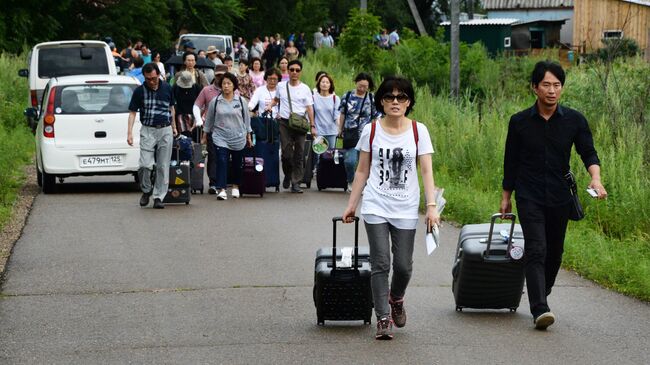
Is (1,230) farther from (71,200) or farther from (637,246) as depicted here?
(637,246)

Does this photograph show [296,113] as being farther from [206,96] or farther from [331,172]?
[206,96]

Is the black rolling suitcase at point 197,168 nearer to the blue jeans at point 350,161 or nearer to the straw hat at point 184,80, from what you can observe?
the straw hat at point 184,80

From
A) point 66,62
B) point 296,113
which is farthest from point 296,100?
point 66,62

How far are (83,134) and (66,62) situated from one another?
828 centimetres

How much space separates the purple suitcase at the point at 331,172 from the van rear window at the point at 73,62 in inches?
339

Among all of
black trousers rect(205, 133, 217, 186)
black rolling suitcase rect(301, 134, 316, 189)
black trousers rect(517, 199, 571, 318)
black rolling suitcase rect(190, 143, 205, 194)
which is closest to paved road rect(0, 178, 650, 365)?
black trousers rect(517, 199, 571, 318)

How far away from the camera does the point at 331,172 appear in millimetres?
18703

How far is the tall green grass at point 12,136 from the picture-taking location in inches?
695

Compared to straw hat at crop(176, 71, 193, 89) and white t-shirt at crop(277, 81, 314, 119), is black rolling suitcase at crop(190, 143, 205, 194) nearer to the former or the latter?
white t-shirt at crop(277, 81, 314, 119)

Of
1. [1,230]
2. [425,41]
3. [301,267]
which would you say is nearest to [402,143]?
[301,267]

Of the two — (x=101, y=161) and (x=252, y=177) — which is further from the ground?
(x=101, y=161)

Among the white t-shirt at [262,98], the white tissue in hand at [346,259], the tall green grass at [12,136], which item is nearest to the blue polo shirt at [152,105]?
the tall green grass at [12,136]

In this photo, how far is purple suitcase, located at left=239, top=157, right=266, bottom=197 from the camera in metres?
17.8

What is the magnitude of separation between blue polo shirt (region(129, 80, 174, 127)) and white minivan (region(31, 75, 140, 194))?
90.2 inches
